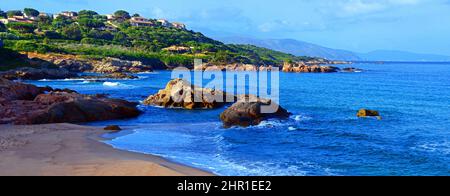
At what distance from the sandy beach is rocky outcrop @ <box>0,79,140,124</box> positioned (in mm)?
3673

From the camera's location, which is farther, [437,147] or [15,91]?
[15,91]

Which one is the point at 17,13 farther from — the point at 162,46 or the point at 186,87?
the point at 186,87

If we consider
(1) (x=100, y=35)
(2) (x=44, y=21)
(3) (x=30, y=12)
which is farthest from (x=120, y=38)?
(3) (x=30, y=12)

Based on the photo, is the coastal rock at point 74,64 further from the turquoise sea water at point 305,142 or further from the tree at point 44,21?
the tree at point 44,21

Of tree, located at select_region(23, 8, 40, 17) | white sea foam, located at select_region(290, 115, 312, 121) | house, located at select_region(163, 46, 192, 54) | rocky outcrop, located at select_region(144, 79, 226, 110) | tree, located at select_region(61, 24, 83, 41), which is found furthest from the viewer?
tree, located at select_region(23, 8, 40, 17)

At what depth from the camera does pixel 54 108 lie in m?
33.9

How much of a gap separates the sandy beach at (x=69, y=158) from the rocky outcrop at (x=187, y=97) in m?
15.6

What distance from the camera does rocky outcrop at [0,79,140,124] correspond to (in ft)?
108

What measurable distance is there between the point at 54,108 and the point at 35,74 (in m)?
53.6

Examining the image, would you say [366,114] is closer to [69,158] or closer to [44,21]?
[69,158]

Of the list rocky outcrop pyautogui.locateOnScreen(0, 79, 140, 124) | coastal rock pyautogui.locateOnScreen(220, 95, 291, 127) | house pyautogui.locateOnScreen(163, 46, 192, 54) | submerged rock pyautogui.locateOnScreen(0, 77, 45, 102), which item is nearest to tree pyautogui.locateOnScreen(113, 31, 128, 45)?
house pyautogui.locateOnScreen(163, 46, 192, 54)

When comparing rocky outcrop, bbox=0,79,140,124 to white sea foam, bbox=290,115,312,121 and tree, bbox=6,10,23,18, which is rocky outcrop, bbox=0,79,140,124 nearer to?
white sea foam, bbox=290,115,312,121

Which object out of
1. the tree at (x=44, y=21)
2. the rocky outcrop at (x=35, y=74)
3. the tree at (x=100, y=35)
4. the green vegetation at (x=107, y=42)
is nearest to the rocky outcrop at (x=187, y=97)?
the rocky outcrop at (x=35, y=74)
